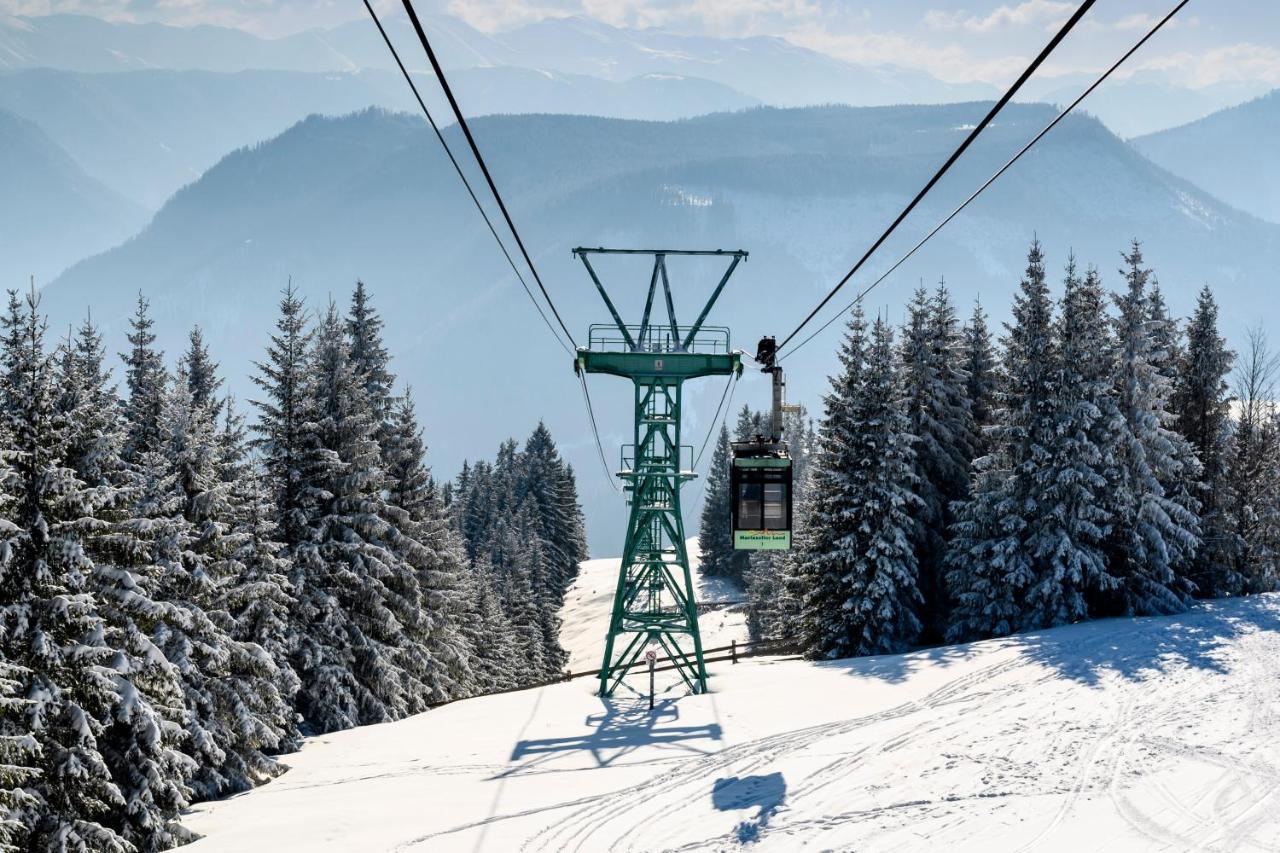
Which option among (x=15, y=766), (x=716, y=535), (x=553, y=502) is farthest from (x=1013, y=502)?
(x=553, y=502)

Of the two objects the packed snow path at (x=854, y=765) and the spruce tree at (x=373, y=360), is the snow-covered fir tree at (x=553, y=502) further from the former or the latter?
the packed snow path at (x=854, y=765)

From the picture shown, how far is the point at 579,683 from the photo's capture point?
99.2 ft

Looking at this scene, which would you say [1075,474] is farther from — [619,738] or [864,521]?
[619,738]

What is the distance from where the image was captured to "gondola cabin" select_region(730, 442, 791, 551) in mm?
22469

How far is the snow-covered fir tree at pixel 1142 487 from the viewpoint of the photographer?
102ft

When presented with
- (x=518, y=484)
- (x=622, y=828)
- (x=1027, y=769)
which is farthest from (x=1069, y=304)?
(x=518, y=484)

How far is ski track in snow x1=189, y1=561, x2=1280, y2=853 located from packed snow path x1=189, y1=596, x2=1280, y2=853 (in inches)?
2.3

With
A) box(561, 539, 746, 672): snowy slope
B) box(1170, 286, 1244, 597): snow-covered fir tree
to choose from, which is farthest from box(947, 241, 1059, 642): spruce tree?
box(561, 539, 746, 672): snowy slope

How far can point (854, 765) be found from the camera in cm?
1756

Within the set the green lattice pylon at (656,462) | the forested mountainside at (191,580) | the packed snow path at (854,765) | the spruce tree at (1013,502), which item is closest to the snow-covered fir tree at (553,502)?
the forested mountainside at (191,580)

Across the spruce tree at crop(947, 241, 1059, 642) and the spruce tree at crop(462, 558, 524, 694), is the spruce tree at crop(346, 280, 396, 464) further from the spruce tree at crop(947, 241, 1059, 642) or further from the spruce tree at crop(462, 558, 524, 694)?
the spruce tree at crop(947, 241, 1059, 642)

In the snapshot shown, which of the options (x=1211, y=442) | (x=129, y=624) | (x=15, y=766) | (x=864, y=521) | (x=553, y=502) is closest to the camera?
(x=15, y=766)

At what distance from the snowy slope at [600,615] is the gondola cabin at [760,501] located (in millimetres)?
35211

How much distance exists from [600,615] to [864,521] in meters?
44.1
